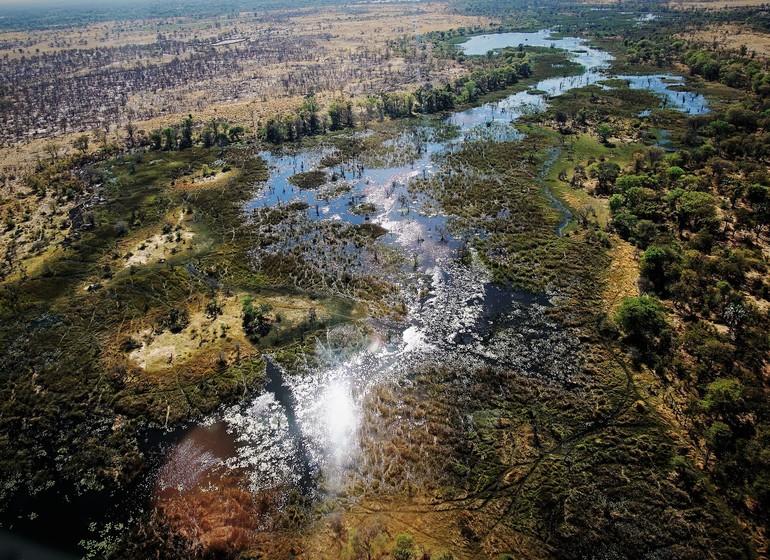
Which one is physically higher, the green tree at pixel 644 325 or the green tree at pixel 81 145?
the green tree at pixel 81 145

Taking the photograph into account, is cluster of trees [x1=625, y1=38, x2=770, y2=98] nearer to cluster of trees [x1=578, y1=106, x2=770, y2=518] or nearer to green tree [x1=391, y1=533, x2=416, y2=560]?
cluster of trees [x1=578, y1=106, x2=770, y2=518]

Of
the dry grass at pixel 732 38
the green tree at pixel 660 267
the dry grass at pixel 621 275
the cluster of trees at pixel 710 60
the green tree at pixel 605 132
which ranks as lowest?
the dry grass at pixel 621 275

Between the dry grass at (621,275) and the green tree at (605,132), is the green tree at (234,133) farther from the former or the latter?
the dry grass at (621,275)

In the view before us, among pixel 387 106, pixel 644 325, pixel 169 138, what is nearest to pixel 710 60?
pixel 387 106

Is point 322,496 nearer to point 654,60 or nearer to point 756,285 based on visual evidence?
point 756,285

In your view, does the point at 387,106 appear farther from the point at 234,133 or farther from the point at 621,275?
the point at 621,275

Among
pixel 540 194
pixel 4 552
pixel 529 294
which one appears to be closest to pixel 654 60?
pixel 540 194

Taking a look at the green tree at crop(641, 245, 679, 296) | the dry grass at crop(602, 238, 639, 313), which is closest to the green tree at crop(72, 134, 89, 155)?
the dry grass at crop(602, 238, 639, 313)

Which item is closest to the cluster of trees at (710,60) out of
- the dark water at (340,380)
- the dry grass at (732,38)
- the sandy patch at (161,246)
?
the dry grass at (732,38)

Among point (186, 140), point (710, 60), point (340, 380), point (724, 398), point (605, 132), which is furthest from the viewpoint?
point (710, 60)
